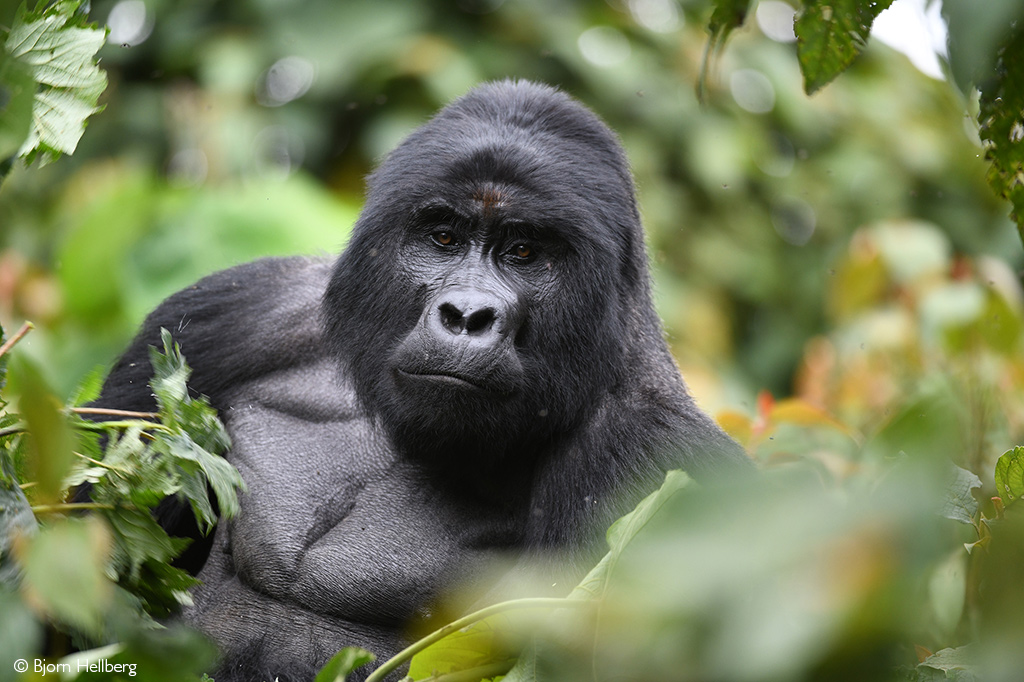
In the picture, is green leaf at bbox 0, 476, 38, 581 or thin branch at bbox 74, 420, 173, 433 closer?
green leaf at bbox 0, 476, 38, 581

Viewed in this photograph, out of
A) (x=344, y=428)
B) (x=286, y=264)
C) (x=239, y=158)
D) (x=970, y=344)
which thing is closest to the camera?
(x=344, y=428)

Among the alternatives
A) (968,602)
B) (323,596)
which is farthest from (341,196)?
(968,602)

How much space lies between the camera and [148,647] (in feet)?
2.64

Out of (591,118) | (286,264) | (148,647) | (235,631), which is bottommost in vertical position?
(235,631)

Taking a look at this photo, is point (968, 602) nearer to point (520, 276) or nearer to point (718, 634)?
point (520, 276)

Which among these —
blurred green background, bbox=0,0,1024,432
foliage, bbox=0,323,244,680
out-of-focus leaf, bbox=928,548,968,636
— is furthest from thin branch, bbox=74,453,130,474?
blurred green background, bbox=0,0,1024,432

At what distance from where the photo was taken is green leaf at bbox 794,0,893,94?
1.14m

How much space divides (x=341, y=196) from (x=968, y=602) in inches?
221

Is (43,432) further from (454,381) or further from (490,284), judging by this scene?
(490,284)

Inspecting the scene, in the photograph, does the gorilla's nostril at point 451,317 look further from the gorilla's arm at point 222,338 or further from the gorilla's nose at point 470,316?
the gorilla's arm at point 222,338

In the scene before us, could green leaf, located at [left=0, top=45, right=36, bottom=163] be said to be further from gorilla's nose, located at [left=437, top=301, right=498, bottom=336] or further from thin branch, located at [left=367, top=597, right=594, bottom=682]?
gorilla's nose, located at [left=437, top=301, right=498, bottom=336]

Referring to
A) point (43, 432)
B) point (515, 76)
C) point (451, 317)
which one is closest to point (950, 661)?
point (43, 432)

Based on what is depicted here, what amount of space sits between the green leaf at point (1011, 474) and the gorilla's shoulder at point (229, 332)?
74.6 inches

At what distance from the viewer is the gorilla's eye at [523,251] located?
2.64 m
